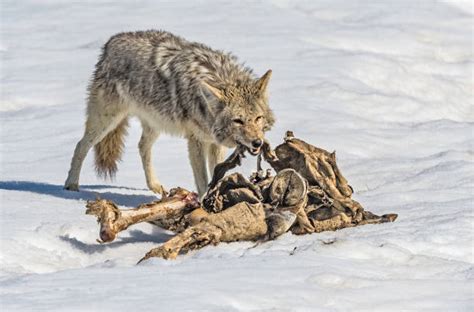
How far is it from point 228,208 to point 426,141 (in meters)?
4.98

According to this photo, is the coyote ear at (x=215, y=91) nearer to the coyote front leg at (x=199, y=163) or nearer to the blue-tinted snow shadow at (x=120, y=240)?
the coyote front leg at (x=199, y=163)

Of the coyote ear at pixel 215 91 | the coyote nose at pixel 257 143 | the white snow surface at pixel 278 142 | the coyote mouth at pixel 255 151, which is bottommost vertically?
the white snow surface at pixel 278 142

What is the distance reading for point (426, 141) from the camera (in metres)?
10.6

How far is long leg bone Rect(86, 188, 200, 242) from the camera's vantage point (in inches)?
230

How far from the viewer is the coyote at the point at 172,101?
7180 millimetres

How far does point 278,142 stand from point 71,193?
2.95m

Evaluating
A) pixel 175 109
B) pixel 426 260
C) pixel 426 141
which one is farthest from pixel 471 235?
pixel 426 141

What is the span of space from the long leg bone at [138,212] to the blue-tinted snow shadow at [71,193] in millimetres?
1341

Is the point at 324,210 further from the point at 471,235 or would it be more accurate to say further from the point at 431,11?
the point at 431,11

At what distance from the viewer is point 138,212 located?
6.06 m

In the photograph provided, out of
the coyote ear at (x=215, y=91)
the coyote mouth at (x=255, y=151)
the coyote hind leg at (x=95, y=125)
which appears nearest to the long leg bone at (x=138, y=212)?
the coyote mouth at (x=255, y=151)

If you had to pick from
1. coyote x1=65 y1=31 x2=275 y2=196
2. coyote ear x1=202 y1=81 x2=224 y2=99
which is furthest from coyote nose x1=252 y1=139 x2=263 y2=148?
coyote ear x1=202 y1=81 x2=224 y2=99

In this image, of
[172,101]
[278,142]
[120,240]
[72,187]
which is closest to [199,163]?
[172,101]

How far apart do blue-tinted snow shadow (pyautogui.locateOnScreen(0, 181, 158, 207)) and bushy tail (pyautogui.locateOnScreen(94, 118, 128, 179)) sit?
0.44m
